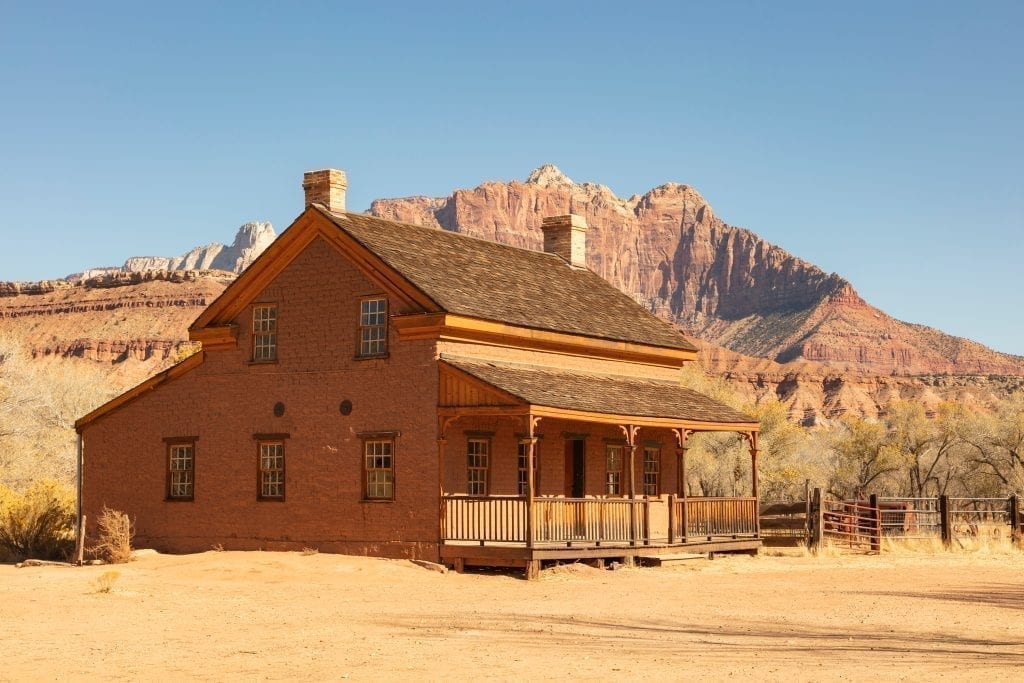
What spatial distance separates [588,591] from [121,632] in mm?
8310

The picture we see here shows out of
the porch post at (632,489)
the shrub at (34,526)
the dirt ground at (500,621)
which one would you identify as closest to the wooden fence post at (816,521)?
the dirt ground at (500,621)

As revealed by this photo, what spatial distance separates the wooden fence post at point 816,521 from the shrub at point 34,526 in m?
16.9

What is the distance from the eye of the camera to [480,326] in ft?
88.9

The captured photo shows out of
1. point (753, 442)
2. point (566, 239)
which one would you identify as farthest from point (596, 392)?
point (566, 239)

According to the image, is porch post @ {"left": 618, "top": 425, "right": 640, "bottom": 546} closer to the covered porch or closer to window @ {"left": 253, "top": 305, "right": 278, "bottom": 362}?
the covered porch

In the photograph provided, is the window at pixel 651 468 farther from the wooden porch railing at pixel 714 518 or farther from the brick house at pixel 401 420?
the wooden porch railing at pixel 714 518

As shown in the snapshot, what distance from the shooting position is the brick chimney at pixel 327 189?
29562 mm

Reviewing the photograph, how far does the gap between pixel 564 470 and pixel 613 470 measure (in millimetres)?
2141

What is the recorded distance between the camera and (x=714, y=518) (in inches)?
1218

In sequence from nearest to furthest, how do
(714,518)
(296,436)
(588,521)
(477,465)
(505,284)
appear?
(588,521) < (477,465) < (296,436) < (505,284) < (714,518)

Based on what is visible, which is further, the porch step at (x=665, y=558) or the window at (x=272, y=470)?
the window at (x=272, y=470)

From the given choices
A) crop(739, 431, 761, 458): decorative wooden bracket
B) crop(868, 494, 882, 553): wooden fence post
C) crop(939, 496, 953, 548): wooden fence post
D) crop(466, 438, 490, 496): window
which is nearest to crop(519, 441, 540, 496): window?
crop(466, 438, 490, 496): window

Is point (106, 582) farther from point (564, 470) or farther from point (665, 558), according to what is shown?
point (665, 558)

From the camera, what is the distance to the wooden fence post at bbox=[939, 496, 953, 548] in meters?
32.3
